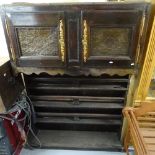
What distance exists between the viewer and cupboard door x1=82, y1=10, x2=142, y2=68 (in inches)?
46.9

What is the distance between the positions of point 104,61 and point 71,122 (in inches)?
33.4

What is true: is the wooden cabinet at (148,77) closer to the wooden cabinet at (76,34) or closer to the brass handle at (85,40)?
the wooden cabinet at (76,34)

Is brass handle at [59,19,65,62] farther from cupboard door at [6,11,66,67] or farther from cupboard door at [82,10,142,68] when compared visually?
cupboard door at [82,10,142,68]

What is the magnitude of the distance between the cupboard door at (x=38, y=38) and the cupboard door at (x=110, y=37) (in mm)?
178

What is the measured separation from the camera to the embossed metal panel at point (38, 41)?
1281 millimetres

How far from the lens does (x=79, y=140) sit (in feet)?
6.18

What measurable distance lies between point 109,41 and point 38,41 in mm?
513

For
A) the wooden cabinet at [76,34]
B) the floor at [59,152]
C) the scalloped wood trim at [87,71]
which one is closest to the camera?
the wooden cabinet at [76,34]

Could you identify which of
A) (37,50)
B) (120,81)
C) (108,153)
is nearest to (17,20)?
(37,50)

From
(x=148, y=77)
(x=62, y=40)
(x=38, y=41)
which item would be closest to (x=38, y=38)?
(x=38, y=41)

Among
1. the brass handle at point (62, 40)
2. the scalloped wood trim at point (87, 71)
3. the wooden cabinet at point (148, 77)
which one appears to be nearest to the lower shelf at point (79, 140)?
the wooden cabinet at point (148, 77)

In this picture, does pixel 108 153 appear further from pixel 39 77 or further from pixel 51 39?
pixel 51 39

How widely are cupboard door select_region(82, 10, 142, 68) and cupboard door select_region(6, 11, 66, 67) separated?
178 millimetres

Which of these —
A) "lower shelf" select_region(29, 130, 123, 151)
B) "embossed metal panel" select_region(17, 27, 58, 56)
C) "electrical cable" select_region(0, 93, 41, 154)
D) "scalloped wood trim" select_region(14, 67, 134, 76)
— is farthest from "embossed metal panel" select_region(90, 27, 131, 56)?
"lower shelf" select_region(29, 130, 123, 151)
